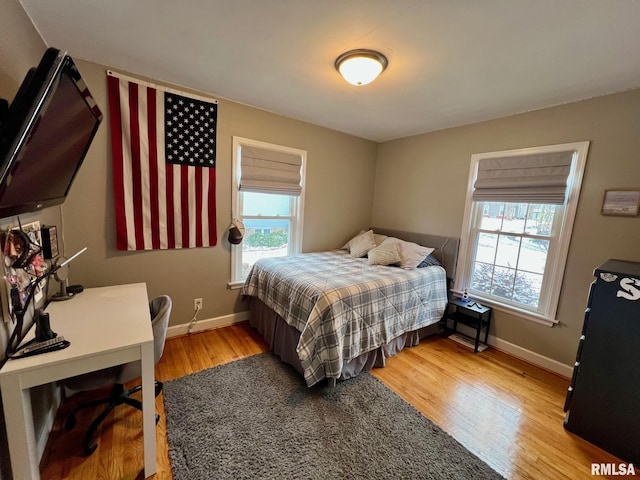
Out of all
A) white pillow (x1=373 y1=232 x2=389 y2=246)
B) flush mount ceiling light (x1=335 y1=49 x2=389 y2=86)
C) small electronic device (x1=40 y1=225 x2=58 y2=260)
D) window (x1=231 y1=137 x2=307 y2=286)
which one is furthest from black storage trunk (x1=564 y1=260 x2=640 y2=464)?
small electronic device (x1=40 y1=225 x2=58 y2=260)

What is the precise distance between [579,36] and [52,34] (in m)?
3.23

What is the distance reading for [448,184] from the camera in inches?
126

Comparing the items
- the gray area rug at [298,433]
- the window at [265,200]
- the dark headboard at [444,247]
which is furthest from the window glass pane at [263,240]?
the dark headboard at [444,247]

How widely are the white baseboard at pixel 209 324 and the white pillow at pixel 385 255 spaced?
1.66 metres

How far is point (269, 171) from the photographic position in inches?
119

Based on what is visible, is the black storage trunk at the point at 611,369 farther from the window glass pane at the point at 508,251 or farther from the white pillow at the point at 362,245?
the white pillow at the point at 362,245

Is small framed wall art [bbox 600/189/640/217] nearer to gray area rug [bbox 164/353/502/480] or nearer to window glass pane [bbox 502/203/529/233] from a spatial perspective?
window glass pane [bbox 502/203/529/233]

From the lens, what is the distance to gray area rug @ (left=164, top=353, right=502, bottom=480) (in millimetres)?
1447

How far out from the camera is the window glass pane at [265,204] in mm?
3016

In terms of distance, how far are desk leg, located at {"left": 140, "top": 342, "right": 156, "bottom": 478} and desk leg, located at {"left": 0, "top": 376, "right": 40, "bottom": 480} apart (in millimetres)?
402

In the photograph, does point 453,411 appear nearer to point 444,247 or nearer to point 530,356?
point 530,356

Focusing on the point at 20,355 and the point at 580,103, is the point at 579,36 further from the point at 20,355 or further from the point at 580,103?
the point at 20,355

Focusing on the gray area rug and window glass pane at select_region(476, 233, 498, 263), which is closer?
the gray area rug

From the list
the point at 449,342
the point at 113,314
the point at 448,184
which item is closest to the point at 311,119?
the point at 448,184
